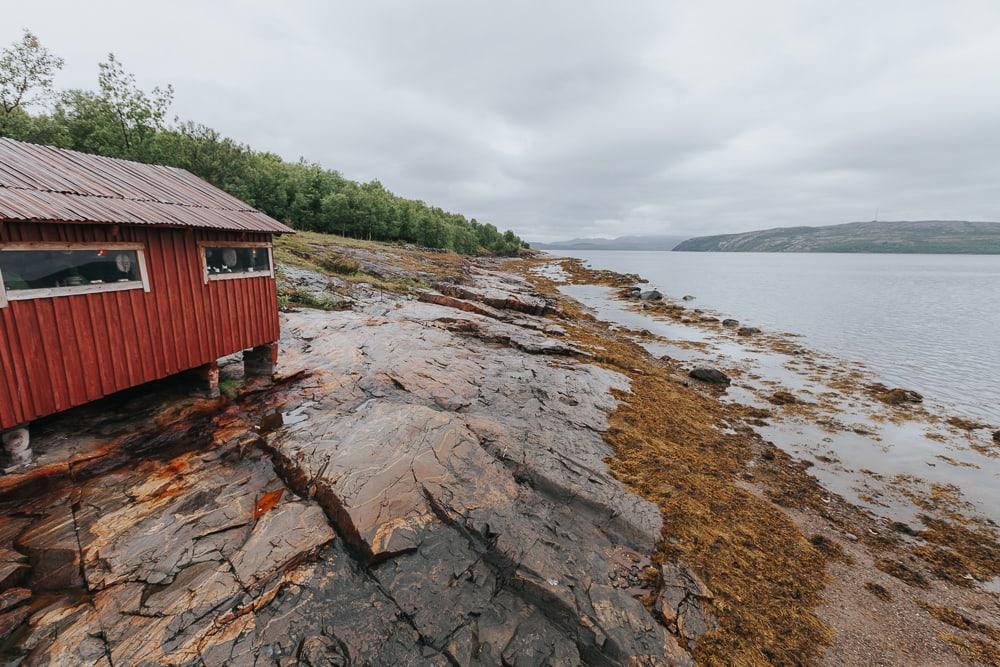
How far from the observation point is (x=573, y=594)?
22.4 ft

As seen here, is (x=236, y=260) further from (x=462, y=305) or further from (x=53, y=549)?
(x=462, y=305)

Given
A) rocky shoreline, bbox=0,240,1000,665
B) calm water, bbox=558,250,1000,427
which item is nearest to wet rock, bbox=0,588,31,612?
rocky shoreline, bbox=0,240,1000,665

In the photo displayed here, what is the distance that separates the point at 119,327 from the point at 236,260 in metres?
3.76

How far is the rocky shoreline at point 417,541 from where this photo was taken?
5.93 metres

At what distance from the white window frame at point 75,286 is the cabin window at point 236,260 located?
5.52 ft

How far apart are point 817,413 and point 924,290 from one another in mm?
75565

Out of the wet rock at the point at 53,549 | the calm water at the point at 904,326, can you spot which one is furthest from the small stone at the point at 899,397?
the wet rock at the point at 53,549

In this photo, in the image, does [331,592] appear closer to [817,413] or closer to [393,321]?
[393,321]

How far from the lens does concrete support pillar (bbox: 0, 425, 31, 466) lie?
27.0 ft

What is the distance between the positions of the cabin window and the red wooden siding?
21 cm

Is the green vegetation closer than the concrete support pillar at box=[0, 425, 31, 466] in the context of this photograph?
No

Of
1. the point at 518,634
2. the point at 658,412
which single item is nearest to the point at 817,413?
the point at 658,412

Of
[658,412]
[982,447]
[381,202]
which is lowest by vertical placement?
[982,447]

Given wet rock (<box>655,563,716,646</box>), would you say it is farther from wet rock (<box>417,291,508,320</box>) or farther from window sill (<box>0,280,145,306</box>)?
wet rock (<box>417,291,508,320</box>)
